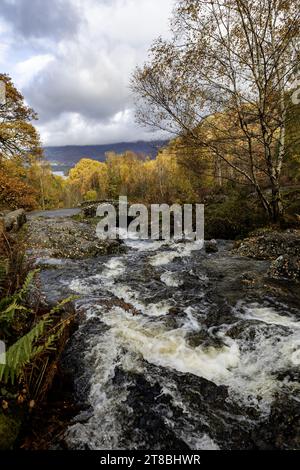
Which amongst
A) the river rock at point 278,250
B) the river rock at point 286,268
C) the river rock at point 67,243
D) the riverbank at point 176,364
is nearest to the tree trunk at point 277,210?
the river rock at point 278,250

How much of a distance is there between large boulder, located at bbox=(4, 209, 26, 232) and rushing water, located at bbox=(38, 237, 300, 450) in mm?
6751

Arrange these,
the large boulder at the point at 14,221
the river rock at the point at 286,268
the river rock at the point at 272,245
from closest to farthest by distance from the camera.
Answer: the river rock at the point at 286,268 < the river rock at the point at 272,245 < the large boulder at the point at 14,221

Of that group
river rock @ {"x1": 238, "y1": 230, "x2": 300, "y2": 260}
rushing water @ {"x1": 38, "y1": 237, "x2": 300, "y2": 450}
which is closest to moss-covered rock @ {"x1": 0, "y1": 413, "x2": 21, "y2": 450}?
rushing water @ {"x1": 38, "y1": 237, "x2": 300, "y2": 450}

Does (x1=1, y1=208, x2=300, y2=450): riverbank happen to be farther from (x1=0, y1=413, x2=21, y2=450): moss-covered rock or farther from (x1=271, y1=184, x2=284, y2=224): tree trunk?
(x1=271, y1=184, x2=284, y2=224): tree trunk

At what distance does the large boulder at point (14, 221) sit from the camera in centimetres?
1414

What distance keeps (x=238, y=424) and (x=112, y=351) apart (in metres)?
2.41

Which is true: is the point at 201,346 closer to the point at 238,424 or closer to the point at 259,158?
the point at 238,424

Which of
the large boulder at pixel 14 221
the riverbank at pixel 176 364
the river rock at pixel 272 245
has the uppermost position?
the large boulder at pixel 14 221

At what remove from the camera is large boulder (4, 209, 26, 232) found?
46.4 feet

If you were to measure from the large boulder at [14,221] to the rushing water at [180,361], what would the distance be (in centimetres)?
675

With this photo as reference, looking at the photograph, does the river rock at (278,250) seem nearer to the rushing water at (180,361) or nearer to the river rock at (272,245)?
the river rock at (272,245)

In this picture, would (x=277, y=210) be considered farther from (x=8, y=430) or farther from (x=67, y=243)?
(x=8, y=430)
